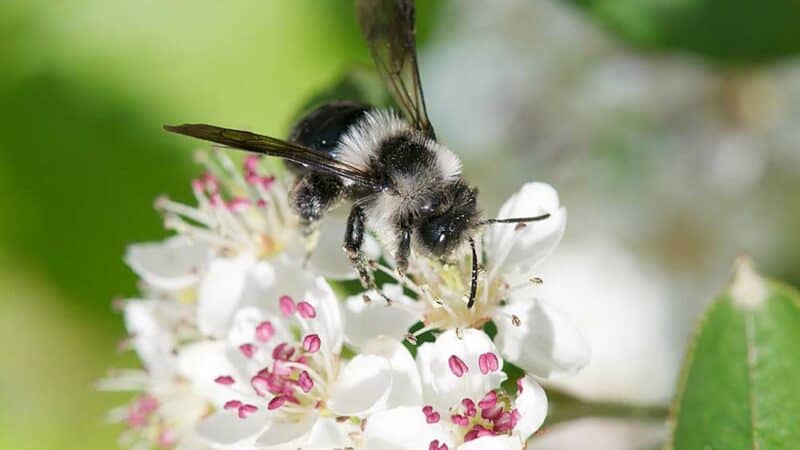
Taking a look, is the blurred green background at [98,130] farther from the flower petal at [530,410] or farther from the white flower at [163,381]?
the flower petal at [530,410]

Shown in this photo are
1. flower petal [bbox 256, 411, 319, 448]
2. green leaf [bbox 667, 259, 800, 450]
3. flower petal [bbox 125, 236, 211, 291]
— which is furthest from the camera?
flower petal [bbox 125, 236, 211, 291]

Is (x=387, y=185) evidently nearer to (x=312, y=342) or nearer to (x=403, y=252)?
(x=403, y=252)

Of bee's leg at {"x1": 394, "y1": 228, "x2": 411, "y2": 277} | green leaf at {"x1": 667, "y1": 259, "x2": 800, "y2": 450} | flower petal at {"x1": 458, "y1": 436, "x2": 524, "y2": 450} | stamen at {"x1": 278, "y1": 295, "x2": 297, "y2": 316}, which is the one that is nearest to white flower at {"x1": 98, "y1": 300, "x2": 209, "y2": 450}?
stamen at {"x1": 278, "y1": 295, "x2": 297, "y2": 316}

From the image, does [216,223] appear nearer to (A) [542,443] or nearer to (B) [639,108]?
(A) [542,443]

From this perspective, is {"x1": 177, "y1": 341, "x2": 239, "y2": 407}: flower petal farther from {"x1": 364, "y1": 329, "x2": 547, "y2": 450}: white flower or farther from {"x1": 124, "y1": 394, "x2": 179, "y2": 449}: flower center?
{"x1": 364, "y1": 329, "x2": 547, "y2": 450}: white flower

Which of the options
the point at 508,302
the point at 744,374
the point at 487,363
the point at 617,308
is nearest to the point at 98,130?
the point at 617,308
